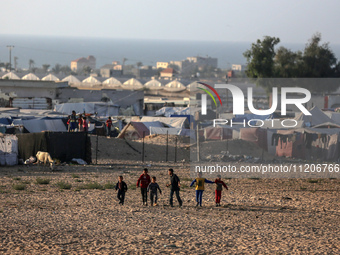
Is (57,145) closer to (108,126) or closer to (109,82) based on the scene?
(108,126)

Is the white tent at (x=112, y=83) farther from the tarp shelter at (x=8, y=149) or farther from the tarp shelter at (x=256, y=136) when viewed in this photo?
the tarp shelter at (x=8, y=149)

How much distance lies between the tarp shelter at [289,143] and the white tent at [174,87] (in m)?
56.9

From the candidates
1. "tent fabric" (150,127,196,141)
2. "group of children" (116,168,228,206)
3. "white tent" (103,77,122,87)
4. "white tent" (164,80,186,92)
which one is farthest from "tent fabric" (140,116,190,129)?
"white tent" (103,77,122,87)

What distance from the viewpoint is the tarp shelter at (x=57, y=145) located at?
25.0 meters

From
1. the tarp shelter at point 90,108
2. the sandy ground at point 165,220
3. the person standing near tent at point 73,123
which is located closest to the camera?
the sandy ground at point 165,220

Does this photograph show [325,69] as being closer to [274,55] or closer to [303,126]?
[274,55]

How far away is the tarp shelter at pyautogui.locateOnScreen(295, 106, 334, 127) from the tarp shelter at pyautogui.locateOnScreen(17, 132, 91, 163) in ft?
36.4

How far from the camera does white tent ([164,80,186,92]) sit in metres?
85.8

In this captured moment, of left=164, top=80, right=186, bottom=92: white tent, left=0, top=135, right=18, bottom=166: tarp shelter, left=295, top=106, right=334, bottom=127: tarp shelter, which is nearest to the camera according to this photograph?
left=0, top=135, right=18, bottom=166: tarp shelter

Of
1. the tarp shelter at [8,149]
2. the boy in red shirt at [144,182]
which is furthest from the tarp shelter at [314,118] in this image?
the boy in red shirt at [144,182]

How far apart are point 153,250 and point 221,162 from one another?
51.5ft

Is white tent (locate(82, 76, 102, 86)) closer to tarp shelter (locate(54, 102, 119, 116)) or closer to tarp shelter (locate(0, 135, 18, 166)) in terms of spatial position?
tarp shelter (locate(54, 102, 119, 116))

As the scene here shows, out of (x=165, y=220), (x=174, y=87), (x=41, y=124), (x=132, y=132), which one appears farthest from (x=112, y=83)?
(x=165, y=220)

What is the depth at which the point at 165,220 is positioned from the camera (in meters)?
Result: 14.6
